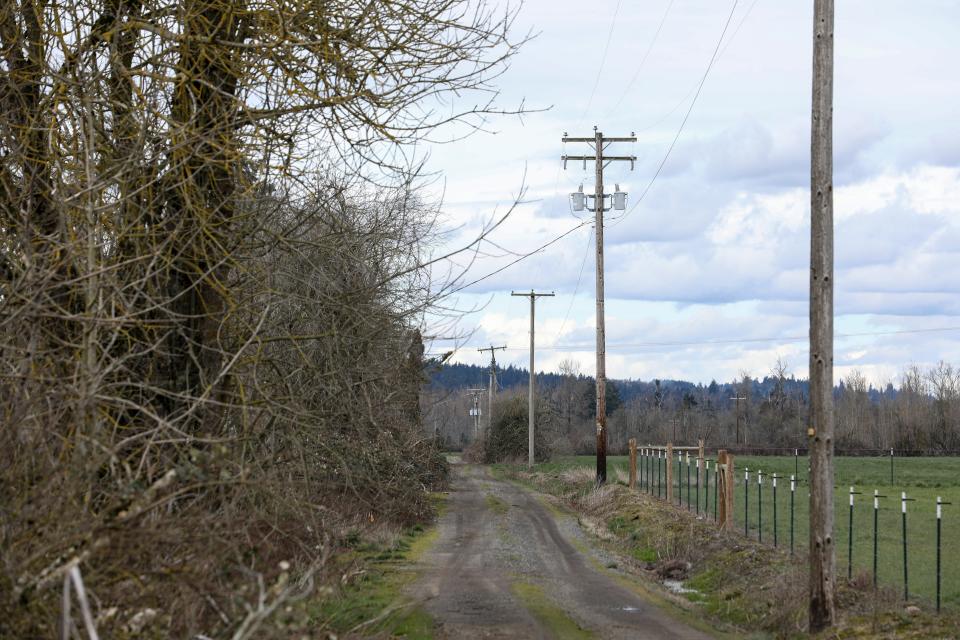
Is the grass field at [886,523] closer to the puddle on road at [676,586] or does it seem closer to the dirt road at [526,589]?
the puddle on road at [676,586]

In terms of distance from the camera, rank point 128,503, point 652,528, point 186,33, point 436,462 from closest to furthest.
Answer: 1. point 128,503
2. point 186,33
3. point 652,528
4. point 436,462

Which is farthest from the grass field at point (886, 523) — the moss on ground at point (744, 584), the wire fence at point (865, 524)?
the moss on ground at point (744, 584)

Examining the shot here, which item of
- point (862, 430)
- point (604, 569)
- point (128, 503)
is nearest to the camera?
point (128, 503)

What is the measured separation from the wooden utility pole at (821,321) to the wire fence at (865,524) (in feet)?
5.25

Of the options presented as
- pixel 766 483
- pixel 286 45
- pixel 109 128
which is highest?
pixel 286 45

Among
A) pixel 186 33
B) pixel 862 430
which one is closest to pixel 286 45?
pixel 186 33

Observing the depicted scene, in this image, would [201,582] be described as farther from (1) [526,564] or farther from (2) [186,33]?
(1) [526,564]

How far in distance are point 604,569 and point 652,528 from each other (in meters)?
4.21

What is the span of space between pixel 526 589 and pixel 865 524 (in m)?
14.0

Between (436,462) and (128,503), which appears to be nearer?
(128,503)

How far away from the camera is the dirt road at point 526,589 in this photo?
12.1m

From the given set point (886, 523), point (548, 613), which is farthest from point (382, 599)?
point (886, 523)

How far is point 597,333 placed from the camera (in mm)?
33031

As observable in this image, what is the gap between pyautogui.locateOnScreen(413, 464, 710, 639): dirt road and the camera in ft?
39.9
